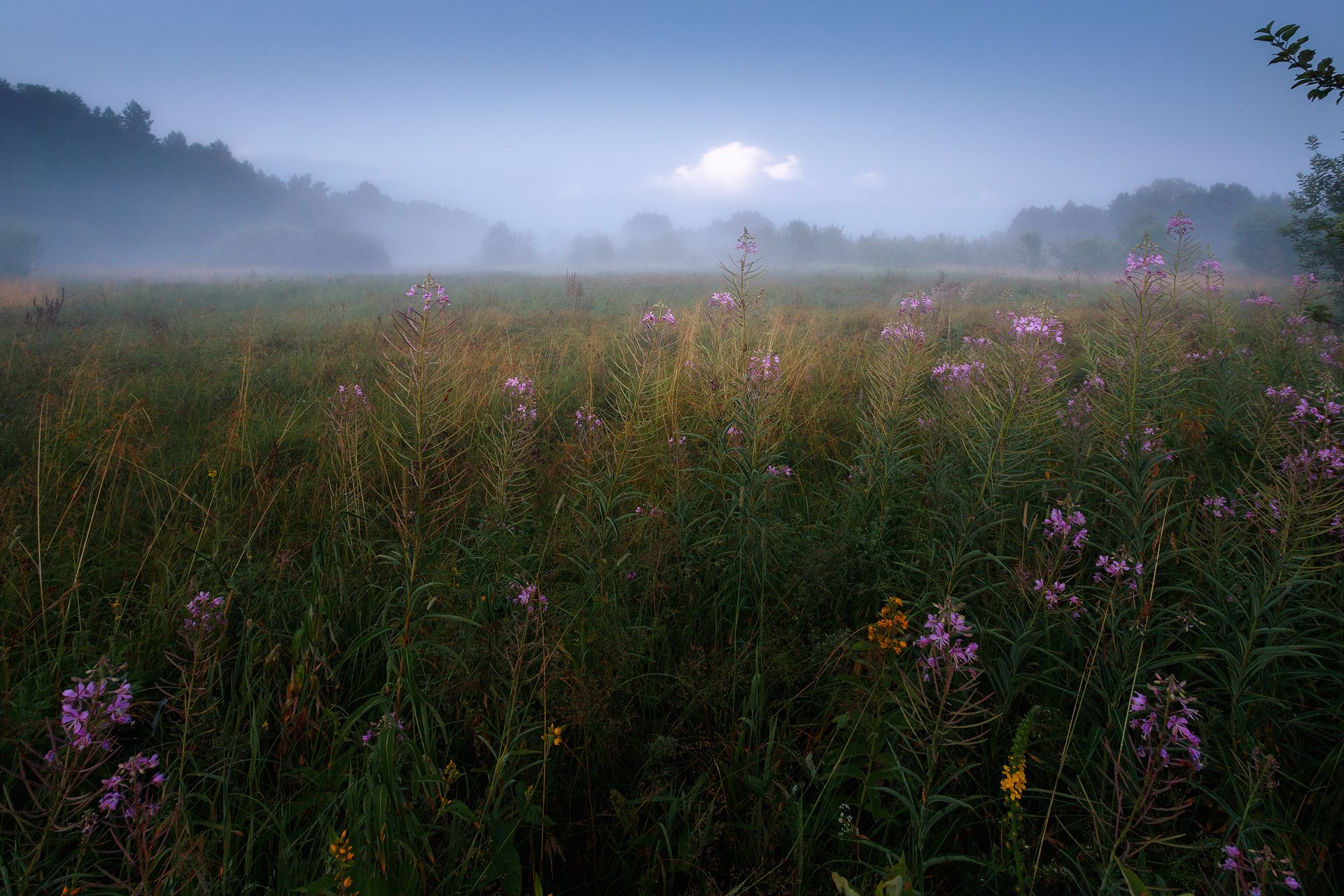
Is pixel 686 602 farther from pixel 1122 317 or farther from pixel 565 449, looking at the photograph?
pixel 1122 317

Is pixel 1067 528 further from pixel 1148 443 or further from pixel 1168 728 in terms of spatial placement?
pixel 1148 443

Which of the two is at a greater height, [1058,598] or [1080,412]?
[1080,412]

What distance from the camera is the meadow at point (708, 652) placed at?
1206 mm

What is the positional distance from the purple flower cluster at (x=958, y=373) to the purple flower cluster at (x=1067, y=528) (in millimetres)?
815

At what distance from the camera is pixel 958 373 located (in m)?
3.19

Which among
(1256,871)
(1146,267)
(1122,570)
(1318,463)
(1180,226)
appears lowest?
(1256,871)

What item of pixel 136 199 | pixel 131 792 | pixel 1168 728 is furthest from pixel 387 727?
pixel 136 199

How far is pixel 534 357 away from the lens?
597 cm

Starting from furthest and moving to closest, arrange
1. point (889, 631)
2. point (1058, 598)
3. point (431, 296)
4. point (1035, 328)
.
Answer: point (1035, 328) → point (1058, 598) → point (889, 631) → point (431, 296)

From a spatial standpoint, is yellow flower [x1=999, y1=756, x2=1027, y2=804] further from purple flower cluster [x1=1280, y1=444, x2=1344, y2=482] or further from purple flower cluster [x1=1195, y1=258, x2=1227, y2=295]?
purple flower cluster [x1=1195, y1=258, x2=1227, y2=295]

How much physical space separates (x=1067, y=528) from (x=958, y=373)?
1709 millimetres

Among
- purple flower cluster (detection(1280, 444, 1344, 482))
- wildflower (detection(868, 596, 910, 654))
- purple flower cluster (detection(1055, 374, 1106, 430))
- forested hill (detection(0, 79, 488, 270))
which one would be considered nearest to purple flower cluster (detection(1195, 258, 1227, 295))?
purple flower cluster (detection(1055, 374, 1106, 430))

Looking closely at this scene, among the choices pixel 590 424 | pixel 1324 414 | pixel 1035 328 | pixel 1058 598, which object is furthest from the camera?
pixel 590 424

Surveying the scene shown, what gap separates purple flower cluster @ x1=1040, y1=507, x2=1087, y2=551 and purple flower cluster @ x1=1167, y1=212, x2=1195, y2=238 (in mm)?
1806
